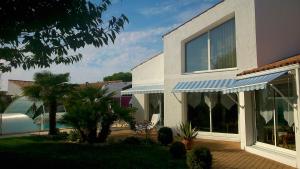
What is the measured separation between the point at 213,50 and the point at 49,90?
1684 cm

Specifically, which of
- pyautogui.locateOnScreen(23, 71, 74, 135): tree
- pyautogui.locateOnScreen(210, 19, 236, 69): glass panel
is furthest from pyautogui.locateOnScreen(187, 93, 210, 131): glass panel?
pyautogui.locateOnScreen(23, 71, 74, 135): tree

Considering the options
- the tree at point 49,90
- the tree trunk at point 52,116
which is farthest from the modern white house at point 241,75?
the tree trunk at point 52,116

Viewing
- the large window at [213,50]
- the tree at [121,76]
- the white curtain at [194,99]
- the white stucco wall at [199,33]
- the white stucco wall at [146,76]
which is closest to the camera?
the white stucco wall at [199,33]

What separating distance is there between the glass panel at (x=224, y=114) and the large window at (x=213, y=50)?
2822 mm

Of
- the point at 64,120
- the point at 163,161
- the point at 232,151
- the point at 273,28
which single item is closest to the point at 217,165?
the point at 163,161

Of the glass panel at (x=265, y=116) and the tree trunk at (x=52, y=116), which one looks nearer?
the glass panel at (x=265, y=116)

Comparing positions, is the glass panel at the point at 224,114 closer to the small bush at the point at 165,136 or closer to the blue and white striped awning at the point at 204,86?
the blue and white striped awning at the point at 204,86

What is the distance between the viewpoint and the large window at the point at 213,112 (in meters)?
28.1

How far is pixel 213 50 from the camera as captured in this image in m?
29.5

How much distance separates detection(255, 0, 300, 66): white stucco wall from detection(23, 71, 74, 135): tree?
787 inches

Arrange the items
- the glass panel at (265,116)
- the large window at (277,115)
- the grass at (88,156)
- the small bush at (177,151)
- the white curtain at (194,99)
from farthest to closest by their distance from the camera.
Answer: the white curtain at (194,99)
the glass panel at (265,116)
the small bush at (177,151)
the large window at (277,115)
the grass at (88,156)

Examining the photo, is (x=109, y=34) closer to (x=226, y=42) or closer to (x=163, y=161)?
(x=163, y=161)

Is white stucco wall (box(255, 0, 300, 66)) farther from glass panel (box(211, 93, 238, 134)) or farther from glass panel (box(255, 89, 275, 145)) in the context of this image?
glass panel (box(211, 93, 238, 134))

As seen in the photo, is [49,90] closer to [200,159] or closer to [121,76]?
[200,159]
